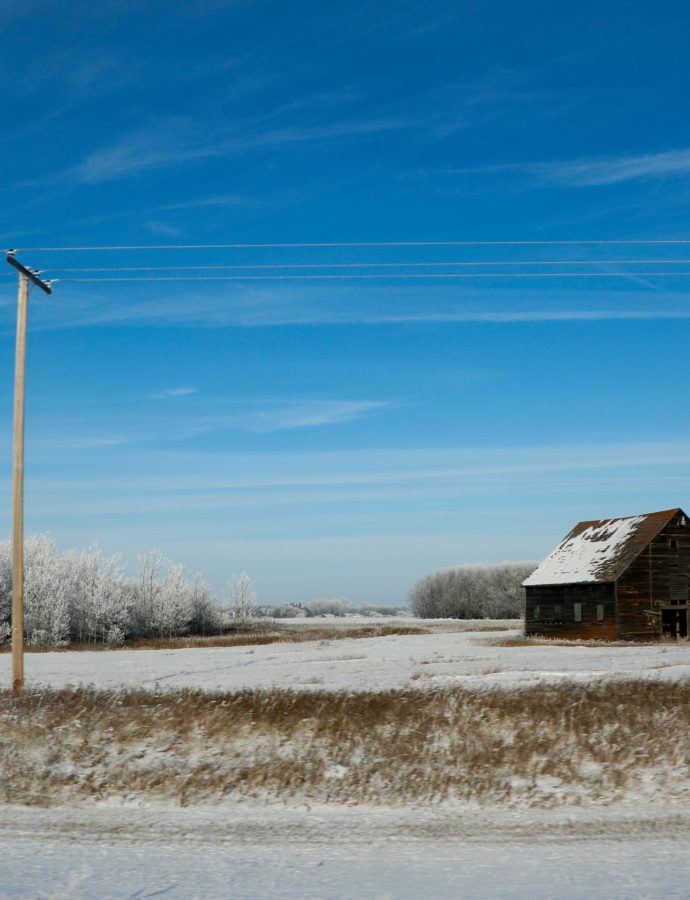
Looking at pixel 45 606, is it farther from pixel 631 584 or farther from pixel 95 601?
pixel 631 584

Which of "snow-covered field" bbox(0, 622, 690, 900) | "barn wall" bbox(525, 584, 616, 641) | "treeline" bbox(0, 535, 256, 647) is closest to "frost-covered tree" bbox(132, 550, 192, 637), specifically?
"treeline" bbox(0, 535, 256, 647)

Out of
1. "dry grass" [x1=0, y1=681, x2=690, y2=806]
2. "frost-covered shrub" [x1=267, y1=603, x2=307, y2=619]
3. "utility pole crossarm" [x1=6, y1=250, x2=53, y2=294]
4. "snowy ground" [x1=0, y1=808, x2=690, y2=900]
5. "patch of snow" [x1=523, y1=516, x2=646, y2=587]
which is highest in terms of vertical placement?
"utility pole crossarm" [x1=6, y1=250, x2=53, y2=294]

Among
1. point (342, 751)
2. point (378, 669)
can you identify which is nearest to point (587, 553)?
point (378, 669)

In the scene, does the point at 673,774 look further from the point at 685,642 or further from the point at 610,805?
the point at 685,642

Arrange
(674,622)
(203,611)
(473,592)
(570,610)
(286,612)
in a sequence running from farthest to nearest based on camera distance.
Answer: (286,612)
(473,592)
(203,611)
(570,610)
(674,622)

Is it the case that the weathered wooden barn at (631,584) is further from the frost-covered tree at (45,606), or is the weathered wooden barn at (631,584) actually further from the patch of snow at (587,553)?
the frost-covered tree at (45,606)

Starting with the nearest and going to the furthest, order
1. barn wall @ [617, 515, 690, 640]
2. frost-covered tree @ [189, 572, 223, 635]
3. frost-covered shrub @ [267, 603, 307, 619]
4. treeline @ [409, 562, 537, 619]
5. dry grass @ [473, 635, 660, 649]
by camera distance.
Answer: dry grass @ [473, 635, 660, 649] < barn wall @ [617, 515, 690, 640] < frost-covered tree @ [189, 572, 223, 635] < treeline @ [409, 562, 537, 619] < frost-covered shrub @ [267, 603, 307, 619]

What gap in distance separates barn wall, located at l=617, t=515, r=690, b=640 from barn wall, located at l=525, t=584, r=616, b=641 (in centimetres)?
81

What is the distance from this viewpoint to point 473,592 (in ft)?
461

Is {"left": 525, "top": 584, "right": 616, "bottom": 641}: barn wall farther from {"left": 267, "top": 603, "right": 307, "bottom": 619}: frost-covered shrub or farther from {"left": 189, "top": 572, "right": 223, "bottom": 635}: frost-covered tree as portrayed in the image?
{"left": 267, "top": 603, "right": 307, "bottom": 619}: frost-covered shrub

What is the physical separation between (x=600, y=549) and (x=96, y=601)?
42.3 meters

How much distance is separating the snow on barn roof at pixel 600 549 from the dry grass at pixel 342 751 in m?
39.0

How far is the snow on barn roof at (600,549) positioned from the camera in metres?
51.4

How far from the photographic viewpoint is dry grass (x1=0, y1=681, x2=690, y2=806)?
11.3 m
